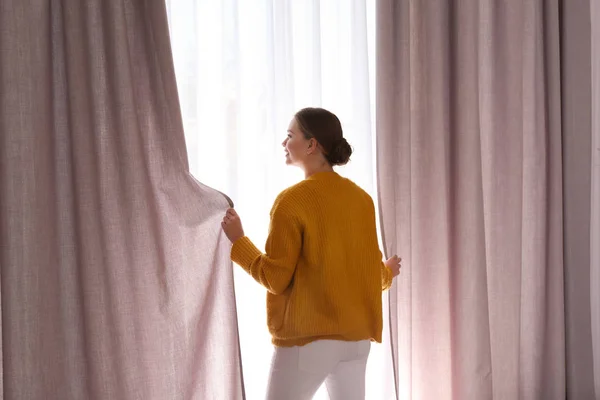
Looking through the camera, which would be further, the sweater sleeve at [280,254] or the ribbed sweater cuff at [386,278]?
the ribbed sweater cuff at [386,278]

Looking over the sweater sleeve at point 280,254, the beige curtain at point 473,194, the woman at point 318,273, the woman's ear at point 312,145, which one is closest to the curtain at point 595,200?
the beige curtain at point 473,194

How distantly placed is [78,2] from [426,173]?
1.35m

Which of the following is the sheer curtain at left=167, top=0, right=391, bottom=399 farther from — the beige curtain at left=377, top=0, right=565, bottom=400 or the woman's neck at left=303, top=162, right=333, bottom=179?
the woman's neck at left=303, top=162, right=333, bottom=179

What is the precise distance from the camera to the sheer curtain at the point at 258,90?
2.29 m

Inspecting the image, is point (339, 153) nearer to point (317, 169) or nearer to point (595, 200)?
point (317, 169)

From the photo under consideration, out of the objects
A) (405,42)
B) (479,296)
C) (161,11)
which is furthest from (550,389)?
(161,11)

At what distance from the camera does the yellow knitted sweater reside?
197 centimetres

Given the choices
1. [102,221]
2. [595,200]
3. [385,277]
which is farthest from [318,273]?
[595,200]

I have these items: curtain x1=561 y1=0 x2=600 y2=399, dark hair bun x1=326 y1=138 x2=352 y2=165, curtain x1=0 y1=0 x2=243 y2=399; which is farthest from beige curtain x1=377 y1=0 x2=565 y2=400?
curtain x1=0 y1=0 x2=243 y2=399

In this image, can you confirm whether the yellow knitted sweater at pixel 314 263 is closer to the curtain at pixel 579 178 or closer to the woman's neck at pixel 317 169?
the woman's neck at pixel 317 169

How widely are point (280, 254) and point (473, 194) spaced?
3.22 feet

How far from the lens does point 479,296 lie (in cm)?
263

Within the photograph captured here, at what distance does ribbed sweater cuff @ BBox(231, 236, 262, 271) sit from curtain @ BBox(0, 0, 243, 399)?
18 centimetres

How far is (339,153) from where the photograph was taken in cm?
207
